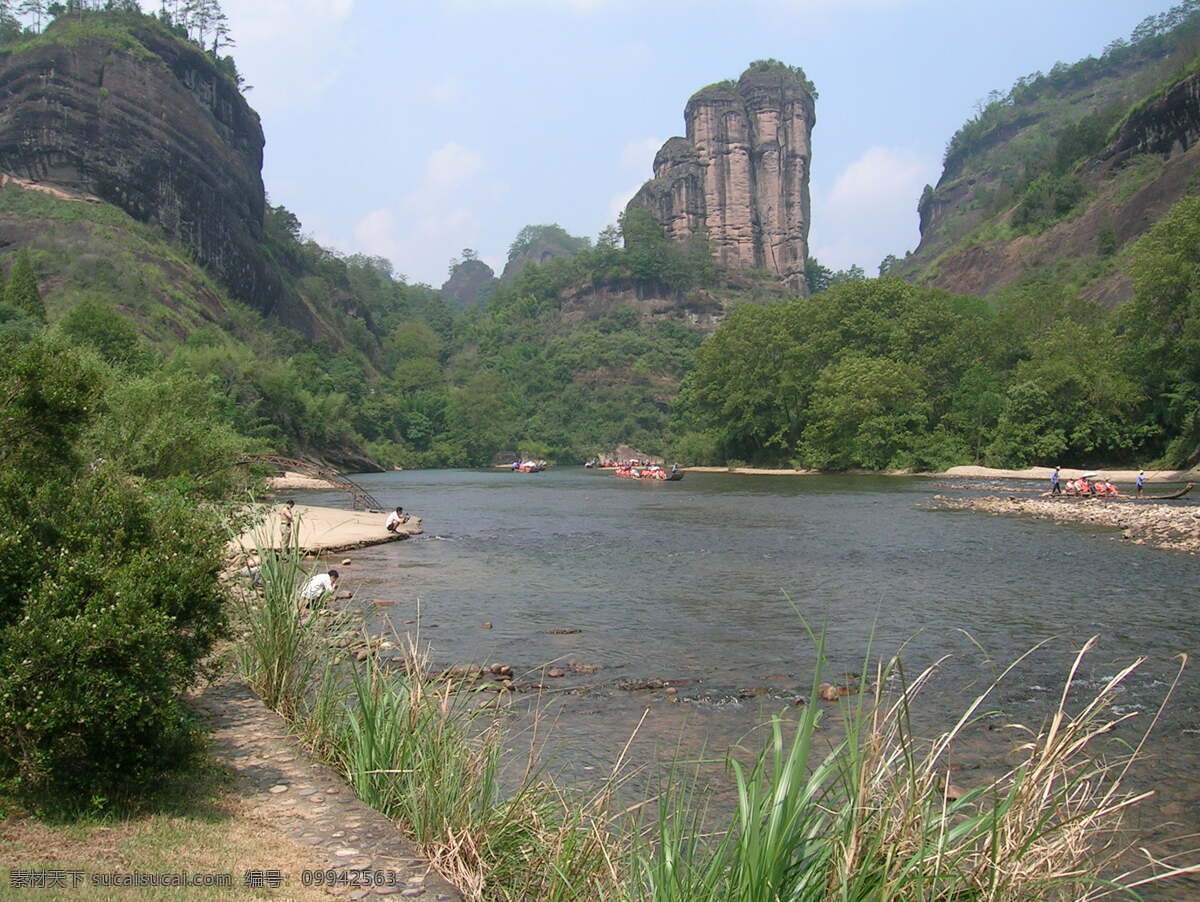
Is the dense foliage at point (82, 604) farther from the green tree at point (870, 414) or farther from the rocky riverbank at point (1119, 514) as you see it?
the green tree at point (870, 414)

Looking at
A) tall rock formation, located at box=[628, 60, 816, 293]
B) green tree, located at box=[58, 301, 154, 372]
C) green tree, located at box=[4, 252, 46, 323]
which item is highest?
tall rock formation, located at box=[628, 60, 816, 293]

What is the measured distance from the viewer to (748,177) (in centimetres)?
16212

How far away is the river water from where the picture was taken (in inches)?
386

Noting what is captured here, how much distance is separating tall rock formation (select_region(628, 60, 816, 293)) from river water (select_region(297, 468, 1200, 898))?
440 feet

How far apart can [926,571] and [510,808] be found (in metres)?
18.1

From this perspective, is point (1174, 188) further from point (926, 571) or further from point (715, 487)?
point (926, 571)

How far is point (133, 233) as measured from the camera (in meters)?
83.1

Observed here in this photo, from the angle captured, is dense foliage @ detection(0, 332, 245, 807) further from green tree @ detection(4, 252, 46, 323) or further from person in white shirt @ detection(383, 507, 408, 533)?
green tree @ detection(4, 252, 46, 323)

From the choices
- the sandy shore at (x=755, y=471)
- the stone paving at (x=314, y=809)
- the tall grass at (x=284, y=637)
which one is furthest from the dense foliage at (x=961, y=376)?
the stone paving at (x=314, y=809)

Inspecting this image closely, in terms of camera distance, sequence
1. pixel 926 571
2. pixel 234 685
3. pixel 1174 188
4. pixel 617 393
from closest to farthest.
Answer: pixel 234 685 < pixel 926 571 < pixel 1174 188 < pixel 617 393

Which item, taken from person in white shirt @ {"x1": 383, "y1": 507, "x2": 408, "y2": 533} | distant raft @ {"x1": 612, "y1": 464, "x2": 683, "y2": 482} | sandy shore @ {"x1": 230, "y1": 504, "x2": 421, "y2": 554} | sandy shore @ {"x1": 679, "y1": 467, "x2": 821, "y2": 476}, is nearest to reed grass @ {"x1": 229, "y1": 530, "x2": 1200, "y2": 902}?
sandy shore @ {"x1": 230, "y1": 504, "x2": 421, "y2": 554}

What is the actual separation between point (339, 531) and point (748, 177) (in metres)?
148

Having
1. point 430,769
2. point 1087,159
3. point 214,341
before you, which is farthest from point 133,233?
point 1087,159

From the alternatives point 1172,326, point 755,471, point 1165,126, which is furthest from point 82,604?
point 1165,126
